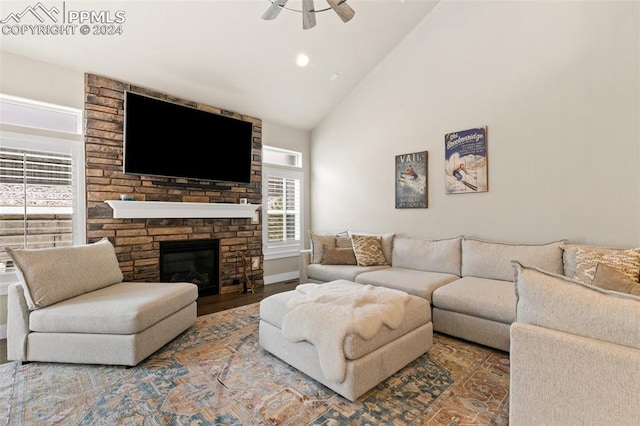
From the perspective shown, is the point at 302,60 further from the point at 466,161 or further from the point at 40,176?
the point at 40,176

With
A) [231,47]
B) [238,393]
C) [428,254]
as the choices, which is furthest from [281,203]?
[238,393]

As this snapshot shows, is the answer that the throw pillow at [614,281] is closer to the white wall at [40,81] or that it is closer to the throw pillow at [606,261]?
A: the throw pillow at [606,261]

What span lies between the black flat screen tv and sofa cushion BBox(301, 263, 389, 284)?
5.64 feet

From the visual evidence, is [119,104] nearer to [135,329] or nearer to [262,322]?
[135,329]

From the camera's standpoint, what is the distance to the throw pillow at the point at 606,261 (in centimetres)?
239

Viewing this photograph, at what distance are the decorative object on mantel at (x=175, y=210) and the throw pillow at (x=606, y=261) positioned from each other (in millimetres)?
3891

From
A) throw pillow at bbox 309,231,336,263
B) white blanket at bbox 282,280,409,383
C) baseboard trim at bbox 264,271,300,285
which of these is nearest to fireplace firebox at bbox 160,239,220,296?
baseboard trim at bbox 264,271,300,285

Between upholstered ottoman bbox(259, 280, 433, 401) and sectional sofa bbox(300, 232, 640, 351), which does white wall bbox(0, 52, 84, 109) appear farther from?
sectional sofa bbox(300, 232, 640, 351)

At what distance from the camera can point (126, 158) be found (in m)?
3.47

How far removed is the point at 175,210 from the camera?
3.84 metres

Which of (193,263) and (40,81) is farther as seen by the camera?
(193,263)

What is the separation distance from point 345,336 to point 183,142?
10.8ft

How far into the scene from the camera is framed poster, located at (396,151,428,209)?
4.11 meters

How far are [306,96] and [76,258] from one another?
3.63 meters
